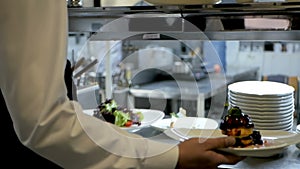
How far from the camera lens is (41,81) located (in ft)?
1.95

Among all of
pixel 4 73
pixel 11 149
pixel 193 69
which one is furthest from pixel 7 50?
pixel 193 69

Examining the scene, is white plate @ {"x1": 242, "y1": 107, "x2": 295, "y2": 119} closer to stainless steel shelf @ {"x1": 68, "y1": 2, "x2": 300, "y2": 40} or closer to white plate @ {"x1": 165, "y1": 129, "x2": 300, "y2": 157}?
white plate @ {"x1": 165, "y1": 129, "x2": 300, "y2": 157}

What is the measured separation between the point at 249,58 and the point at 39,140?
10.2ft

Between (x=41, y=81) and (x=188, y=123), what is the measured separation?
620 millimetres

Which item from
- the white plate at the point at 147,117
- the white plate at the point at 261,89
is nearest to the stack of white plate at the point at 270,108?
the white plate at the point at 261,89

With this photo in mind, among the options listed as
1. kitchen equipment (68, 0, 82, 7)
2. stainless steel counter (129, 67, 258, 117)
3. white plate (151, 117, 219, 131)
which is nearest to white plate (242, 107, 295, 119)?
white plate (151, 117, 219, 131)

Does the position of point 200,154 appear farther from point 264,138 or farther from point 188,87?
point 188,87

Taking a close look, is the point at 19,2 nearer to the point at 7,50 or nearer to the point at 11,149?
the point at 7,50

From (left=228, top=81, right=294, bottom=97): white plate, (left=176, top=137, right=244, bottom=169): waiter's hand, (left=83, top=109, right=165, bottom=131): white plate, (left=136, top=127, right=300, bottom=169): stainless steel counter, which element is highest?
(left=228, top=81, right=294, bottom=97): white plate

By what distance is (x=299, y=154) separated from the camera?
3.13 feet

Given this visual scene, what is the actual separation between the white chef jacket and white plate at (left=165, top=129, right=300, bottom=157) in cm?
30

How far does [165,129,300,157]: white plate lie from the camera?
0.87m

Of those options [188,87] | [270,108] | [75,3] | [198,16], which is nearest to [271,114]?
[270,108]

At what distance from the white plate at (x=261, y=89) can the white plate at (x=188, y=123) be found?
0.34 ft
